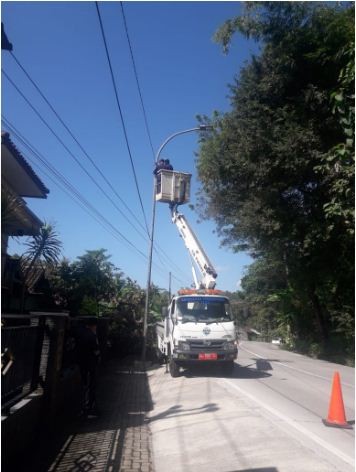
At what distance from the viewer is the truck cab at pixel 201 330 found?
11.3 meters

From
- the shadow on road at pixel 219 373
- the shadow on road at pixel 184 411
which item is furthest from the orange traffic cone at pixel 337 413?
the shadow on road at pixel 219 373

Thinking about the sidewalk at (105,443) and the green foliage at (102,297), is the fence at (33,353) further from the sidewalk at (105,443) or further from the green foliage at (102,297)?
the green foliage at (102,297)

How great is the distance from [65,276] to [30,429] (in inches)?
389

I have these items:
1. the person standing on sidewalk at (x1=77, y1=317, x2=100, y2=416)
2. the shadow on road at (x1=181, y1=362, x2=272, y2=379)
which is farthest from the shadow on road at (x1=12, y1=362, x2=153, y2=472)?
the shadow on road at (x1=181, y1=362, x2=272, y2=379)

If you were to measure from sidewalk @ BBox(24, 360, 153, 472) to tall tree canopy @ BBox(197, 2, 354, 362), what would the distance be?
789 centimetres

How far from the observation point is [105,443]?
614 cm

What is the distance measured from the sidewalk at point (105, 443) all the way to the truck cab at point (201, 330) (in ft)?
7.70

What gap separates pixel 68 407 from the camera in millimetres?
7812

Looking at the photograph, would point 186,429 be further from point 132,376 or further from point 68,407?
point 132,376

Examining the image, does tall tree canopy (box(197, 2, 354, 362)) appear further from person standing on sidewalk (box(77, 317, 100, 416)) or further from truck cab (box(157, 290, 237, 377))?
person standing on sidewalk (box(77, 317, 100, 416))

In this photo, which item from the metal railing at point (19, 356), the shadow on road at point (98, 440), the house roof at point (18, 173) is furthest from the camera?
the house roof at point (18, 173)

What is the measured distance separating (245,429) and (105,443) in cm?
205

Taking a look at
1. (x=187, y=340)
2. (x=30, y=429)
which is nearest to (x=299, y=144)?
(x=187, y=340)

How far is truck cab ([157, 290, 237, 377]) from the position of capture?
37.0 ft
